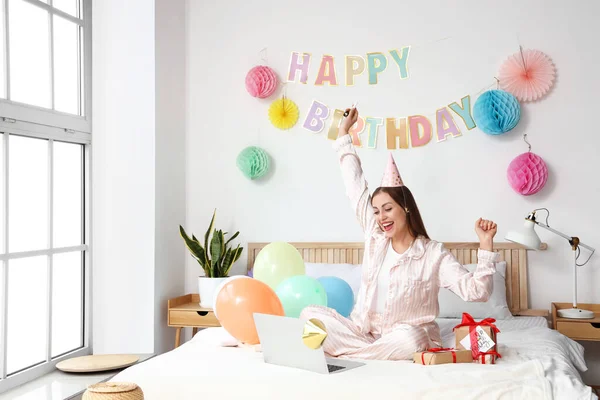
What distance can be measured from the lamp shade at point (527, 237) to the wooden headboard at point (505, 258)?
12.7 inches

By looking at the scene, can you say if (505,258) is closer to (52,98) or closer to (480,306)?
(480,306)

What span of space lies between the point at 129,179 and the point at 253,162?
77cm

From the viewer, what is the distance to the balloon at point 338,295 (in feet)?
10.6

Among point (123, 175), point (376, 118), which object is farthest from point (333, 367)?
point (123, 175)

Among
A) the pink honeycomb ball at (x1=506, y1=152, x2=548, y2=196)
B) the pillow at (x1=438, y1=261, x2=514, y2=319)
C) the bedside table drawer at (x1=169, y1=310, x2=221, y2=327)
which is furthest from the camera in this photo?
the bedside table drawer at (x1=169, y1=310, x2=221, y2=327)

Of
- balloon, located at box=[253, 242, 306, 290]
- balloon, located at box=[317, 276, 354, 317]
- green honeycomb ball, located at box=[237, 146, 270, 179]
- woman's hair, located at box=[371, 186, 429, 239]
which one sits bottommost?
balloon, located at box=[317, 276, 354, 317]

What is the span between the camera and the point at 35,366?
352 cm

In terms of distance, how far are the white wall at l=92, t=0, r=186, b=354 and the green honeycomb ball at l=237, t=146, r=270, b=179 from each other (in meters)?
0.50

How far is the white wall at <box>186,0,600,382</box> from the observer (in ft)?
12.8

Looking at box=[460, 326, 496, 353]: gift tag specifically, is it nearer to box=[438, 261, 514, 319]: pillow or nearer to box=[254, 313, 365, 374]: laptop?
box=[254, 313, 365, 374]: laptop

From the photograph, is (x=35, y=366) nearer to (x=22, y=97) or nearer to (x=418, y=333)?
(x=22, y=97)

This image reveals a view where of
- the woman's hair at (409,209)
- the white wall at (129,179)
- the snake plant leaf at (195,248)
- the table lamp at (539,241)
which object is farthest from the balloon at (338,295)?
the white wall at (129,179)

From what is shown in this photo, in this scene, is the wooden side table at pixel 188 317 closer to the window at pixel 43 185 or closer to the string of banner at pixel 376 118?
the window at pixel 43 185

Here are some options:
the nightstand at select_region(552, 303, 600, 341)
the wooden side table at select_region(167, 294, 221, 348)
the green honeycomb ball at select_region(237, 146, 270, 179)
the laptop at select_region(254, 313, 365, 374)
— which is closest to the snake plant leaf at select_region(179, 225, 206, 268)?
the wooden side table at select_region(167, 294, 221, 348)
